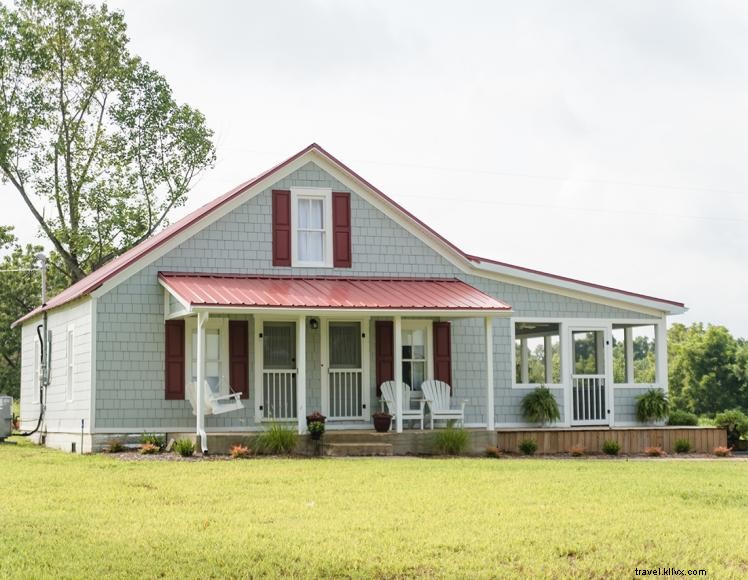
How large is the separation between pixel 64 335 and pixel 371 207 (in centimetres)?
613

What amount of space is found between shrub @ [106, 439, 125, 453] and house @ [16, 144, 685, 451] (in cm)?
25

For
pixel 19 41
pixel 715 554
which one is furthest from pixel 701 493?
pixel 19 41

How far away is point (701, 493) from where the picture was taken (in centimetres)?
1257

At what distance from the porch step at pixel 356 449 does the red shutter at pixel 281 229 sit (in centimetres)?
392

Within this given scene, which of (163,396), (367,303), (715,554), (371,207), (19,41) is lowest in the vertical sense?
(715,554)

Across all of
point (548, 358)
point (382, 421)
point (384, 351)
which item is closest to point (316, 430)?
point (382, 421)

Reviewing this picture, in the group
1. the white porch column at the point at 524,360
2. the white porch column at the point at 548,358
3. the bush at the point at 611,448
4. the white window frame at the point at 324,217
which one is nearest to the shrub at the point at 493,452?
the bush at the point at 611,448

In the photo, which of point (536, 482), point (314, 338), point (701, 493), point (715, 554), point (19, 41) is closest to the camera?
point (715, 554)

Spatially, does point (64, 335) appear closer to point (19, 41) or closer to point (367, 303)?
point (367, 303)

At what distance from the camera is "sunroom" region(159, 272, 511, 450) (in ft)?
60.0

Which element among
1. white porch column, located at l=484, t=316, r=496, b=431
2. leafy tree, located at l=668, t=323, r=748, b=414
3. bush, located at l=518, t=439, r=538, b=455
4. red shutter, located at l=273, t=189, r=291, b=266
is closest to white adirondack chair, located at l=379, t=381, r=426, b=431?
white porch column, located at l=484, t=316, r=496, b=431

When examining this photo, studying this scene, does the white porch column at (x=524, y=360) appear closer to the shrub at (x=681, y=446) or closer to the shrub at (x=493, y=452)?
the shrub at (x=681, y=446)

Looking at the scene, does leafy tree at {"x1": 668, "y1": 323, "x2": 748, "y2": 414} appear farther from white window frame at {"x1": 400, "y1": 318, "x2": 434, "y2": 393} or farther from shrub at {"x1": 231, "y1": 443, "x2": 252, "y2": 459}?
shrub at {"x1": 231, "y1": 443, "x2": 252, "y2": 459}

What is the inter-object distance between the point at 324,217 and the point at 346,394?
3.21m
